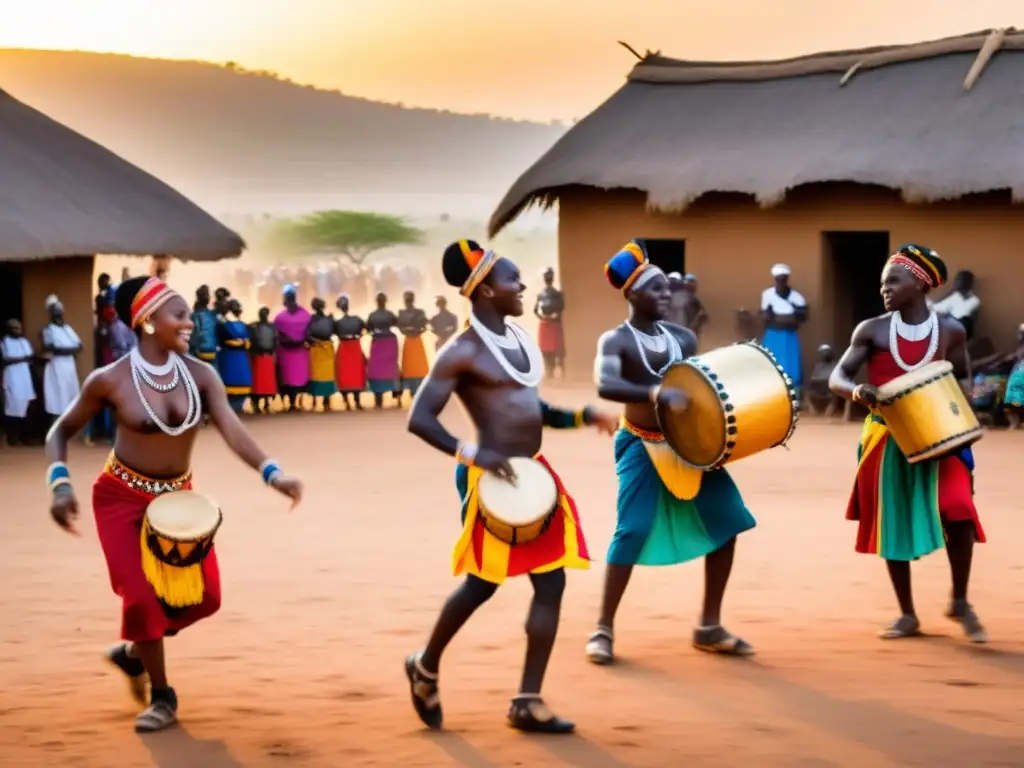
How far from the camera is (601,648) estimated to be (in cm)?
689

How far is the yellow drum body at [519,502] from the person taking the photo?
5.75 meters

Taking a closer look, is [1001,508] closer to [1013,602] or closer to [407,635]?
[1013,602]

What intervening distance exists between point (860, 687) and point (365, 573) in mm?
3516

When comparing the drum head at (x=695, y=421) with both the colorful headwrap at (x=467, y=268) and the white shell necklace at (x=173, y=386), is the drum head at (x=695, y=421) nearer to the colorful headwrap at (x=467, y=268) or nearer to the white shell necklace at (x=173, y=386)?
the colorful headwrap at (x=467, y=268)

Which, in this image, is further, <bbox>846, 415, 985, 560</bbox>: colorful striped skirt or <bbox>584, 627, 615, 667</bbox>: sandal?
<bbox>846, 415, 985, 560</bbox>: colorful striped skirt

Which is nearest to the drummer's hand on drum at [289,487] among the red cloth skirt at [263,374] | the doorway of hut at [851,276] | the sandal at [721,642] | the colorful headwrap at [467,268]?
the colorful headwrap at [467,268]

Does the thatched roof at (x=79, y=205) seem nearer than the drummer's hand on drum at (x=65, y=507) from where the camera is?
No

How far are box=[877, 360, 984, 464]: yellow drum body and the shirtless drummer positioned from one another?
65.5 inches

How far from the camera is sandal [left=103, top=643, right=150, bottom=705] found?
6242 millimetres

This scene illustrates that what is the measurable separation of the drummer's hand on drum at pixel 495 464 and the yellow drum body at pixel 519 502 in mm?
27

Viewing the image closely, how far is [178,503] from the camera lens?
19.4 ft

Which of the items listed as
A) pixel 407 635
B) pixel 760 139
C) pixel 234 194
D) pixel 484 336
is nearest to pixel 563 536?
pixel 484 336

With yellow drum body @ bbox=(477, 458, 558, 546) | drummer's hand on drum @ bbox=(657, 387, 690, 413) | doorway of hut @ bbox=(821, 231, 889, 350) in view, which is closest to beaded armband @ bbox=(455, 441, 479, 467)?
yellow drum body @ bbox=(477, 458, 558, 546)

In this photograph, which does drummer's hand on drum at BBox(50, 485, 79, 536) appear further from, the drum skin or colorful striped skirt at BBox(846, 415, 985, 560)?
colorful striped skirt at BBox(846, 415, 985, 560)
